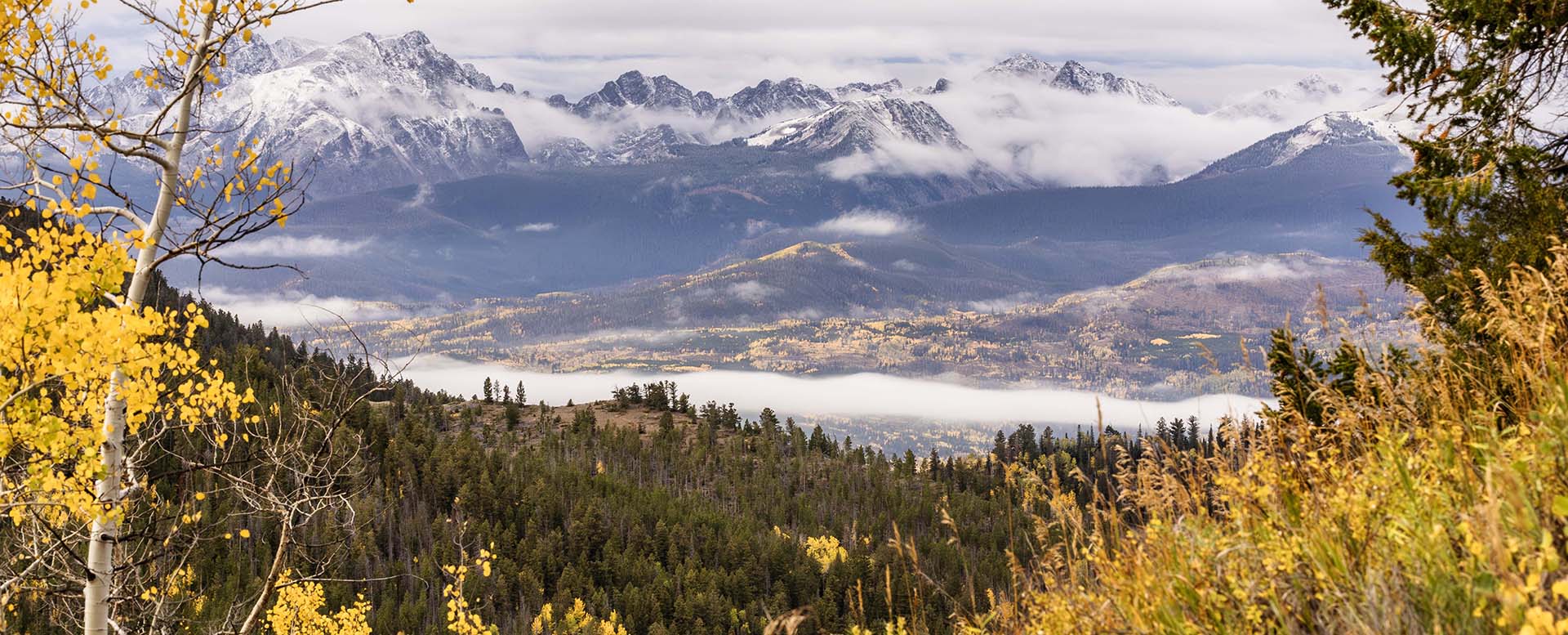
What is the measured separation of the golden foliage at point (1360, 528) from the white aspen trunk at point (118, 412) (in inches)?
357

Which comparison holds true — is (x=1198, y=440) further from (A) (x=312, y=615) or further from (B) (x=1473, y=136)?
(A) (x=312, y=615)

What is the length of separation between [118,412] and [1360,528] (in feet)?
37.4

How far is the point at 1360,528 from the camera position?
5.57 metres

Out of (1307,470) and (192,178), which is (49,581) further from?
(1307,470)

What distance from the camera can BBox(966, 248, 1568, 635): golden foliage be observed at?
14.6 ft

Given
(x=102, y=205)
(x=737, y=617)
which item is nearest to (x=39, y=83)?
(x=102, y=205)

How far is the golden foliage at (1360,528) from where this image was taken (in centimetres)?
444

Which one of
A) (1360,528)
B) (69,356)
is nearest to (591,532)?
(69,356)

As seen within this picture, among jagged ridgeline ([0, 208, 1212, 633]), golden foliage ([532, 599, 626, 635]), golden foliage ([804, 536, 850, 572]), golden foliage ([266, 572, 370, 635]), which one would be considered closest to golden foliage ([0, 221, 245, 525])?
golden foliage ([266, 572, 370, 635])

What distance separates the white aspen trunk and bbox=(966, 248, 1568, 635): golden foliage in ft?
29.7

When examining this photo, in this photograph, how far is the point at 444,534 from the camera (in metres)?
144

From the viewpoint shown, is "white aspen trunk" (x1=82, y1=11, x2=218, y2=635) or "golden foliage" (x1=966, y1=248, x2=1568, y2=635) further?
"white aspen trunk" (x1=82, y1=11, x2=218, y2=635)

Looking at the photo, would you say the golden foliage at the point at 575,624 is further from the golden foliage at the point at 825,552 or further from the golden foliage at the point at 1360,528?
the golden foliage at the point at 1360,528

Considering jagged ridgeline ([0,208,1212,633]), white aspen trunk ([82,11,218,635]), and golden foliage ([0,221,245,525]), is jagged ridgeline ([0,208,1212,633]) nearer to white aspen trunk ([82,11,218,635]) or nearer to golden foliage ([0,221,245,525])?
white aspen trunk ([82,11,218,635])
